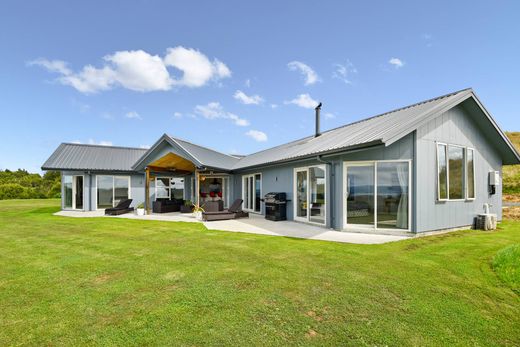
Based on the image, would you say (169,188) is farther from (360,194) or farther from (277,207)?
(360,194)

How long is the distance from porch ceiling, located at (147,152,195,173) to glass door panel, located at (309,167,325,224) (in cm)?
819

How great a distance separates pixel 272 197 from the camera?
39.6 ft

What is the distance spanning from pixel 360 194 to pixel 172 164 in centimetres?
1179

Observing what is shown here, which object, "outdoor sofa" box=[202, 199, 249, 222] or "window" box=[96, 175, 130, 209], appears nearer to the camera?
"outdoor sofa" box=[202, 199, 249, 222]

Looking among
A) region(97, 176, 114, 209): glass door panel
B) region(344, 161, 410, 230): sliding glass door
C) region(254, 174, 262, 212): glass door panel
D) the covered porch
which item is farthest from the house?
region(97, 176, 114, 209): glass door panel

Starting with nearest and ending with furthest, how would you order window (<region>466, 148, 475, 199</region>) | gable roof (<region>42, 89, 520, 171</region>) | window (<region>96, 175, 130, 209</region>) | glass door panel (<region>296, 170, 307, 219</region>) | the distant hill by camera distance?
gable roof (<region>42, 89, 520, 171</region>), window (<region>466, 148, 475, 199</region>), glass door panel (<region>296, 170, 307, 219</region>), window (<region>96, 175, 130, 209</region>), the distant hill

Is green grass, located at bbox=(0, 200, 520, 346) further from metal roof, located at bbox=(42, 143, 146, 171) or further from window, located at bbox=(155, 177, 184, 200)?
window, located at bbox=(155, 177, 184, 200)

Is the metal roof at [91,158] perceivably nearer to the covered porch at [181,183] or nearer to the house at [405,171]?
the covered porch at [181,183]

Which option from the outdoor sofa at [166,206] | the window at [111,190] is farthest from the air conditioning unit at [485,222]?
the window at [111,190]

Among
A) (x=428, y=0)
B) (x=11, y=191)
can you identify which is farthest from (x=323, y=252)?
(x=11, y=191)

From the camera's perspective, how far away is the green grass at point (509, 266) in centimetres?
420

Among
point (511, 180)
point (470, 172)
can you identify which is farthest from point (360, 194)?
point (511, 180)

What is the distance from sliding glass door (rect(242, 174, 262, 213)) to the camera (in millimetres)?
14685

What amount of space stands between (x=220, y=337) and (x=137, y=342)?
817 mm
